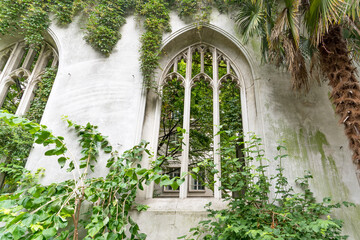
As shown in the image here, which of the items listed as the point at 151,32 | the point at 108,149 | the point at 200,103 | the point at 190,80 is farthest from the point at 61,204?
the point at 200,103

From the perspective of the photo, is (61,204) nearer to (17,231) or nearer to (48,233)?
(48,233)

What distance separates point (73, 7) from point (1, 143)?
141 inches

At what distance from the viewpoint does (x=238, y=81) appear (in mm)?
4414

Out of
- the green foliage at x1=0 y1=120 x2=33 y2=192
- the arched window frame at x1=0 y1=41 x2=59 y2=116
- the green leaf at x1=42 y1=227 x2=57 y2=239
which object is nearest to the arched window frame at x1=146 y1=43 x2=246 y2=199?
the green leaf at x1=42 y1=227 x2=57 y2=239

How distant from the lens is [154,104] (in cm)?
425

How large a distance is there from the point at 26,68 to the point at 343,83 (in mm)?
6935

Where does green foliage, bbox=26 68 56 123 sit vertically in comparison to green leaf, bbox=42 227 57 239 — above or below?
above

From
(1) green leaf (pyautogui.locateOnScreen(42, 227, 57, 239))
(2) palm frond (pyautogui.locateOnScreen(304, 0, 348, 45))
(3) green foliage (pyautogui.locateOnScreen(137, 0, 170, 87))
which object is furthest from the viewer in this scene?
(3) green foliage (pyautogui.locateOnScreen(137, 0, 170, 87))

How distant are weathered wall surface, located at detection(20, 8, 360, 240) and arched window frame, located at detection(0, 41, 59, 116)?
2.57ft

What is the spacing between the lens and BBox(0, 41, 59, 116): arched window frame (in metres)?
4.66

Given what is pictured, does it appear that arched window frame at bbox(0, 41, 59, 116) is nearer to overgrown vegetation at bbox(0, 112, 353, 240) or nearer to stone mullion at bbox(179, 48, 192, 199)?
overgrown vegetation at bbox(0, 112, 353, 240)

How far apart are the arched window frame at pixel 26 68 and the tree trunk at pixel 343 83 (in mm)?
5968

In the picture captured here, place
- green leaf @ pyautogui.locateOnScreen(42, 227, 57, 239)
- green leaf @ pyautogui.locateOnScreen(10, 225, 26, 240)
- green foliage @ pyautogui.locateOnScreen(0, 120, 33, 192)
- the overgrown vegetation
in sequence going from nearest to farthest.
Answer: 1. green leaf @ pyautogui.locateOnScreen(10, 225, 26, 240)
2. green leaf @ pyautogui.locateOnScreen(42, 227, 57, 239)
3. the overgrown vegetation
4. green foliage @ pyautogui.locateOnScreen(0, 120, 33, 192)

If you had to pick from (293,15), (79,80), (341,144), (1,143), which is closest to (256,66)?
(293,15)
